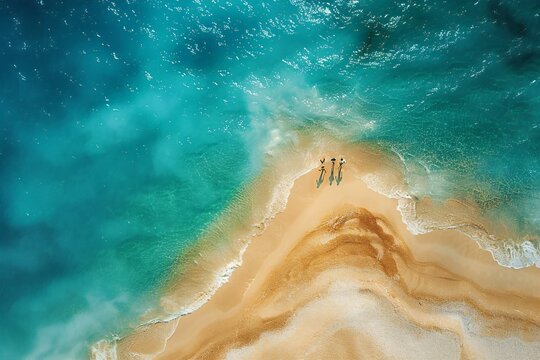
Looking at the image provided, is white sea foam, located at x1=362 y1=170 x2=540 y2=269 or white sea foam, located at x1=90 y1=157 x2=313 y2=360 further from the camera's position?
white sea foam, located at x1=90 y1=157 x2=313 y2=360

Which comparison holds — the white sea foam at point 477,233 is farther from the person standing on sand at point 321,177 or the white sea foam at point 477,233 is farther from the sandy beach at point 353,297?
the person standing on sand at point 321,177

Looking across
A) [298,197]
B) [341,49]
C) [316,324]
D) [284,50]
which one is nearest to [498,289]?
[316,324]

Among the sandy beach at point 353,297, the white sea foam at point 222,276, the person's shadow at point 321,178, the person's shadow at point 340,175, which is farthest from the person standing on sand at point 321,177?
the person's shadow at point 340,175

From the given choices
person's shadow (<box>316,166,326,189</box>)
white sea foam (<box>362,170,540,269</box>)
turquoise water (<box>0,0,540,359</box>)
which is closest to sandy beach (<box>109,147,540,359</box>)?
person's shadow (<box>316,166,326,189</box>)

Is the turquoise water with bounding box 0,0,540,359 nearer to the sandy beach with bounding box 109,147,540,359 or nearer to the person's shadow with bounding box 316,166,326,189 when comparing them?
the person's shadow with bounding box 316,166,326,189

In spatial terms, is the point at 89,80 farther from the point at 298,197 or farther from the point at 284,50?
the point at 298,197

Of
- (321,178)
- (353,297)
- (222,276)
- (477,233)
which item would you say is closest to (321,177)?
(321,178)
